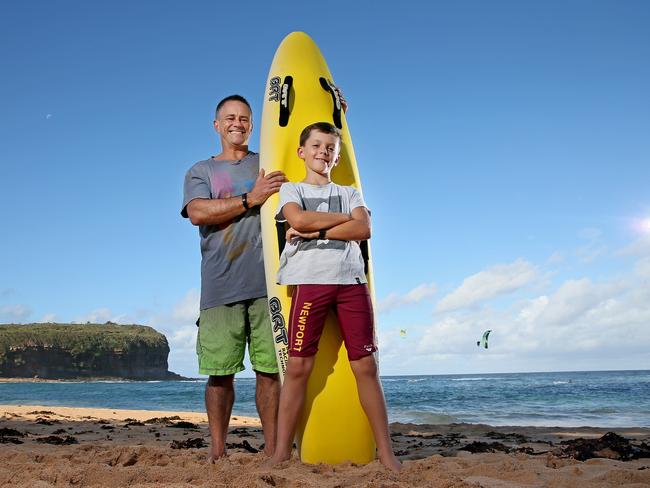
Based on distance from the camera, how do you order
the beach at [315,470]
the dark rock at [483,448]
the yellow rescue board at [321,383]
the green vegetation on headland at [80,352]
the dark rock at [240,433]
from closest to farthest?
the beach at [315,470] → the yellow rescue board at [321,383] → the dark rock at [483,448] → the dark rock at [240,433] → the green vegetation on headland at [80,352]

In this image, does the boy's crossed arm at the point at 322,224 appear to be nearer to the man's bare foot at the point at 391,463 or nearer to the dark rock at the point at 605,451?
the man's bare foot at the point at 391,463

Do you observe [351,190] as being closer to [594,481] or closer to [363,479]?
[363,479]

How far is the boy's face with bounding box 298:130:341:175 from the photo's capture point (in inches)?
119

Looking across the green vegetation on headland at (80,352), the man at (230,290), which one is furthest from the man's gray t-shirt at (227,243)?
the green vegetation on headland at (80,352)

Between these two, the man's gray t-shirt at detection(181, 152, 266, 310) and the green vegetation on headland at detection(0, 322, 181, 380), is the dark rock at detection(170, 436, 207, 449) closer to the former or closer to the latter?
the man's gray t-shirt at detection(181, 152, 266, 310)

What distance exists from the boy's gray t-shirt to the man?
1.00ft

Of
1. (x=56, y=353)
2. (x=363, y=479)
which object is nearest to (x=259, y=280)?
(x=363, y=479)

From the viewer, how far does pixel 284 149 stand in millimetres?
3641

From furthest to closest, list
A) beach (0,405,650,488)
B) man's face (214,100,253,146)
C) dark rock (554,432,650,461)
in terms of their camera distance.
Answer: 1. dark rock (554,432,650,461)
2. man's face (214,100,253,146)
3. beach (0,405,650,488)

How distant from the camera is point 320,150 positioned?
3.04m

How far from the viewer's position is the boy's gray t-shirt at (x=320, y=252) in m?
2.87

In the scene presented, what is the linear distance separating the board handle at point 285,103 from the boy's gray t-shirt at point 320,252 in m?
0.90

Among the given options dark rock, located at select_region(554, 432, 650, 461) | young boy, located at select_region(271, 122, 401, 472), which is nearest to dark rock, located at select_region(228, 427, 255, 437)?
dark rock, located at select_region(554, 432, 650, 461)

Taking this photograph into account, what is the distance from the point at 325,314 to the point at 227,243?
2.52 ft
